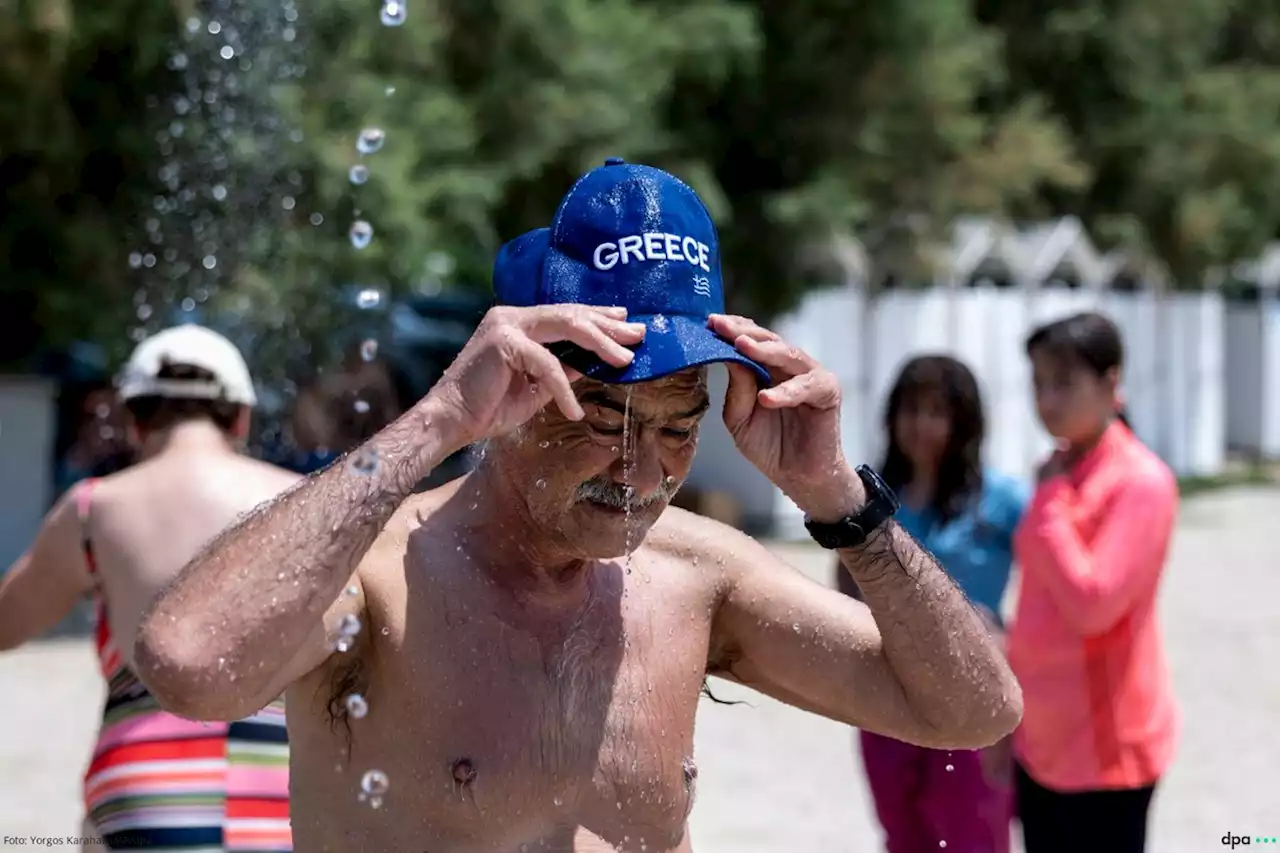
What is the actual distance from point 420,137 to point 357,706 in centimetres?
831

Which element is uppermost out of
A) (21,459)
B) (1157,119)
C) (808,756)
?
(1157,119)

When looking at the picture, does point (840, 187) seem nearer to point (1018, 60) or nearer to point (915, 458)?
point (1018, 60)

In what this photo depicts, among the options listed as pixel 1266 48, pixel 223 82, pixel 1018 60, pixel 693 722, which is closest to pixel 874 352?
pixel 1018 60

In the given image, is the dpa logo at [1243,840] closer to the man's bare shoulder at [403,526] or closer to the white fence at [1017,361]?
the man's bare shoulder at [403,526]

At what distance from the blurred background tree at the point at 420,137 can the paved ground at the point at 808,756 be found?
2518 millimetres

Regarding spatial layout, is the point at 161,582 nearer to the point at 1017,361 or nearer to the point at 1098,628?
the point at 1098,628

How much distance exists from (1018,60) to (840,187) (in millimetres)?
6828

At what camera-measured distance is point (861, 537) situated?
2.12m

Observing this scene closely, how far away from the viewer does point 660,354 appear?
1884 mm

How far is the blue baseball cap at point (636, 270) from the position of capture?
1.89m

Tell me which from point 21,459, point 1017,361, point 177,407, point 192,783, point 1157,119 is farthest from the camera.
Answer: point 1157,119

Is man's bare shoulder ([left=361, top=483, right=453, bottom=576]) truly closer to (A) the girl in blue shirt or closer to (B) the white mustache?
(B) the white mustache

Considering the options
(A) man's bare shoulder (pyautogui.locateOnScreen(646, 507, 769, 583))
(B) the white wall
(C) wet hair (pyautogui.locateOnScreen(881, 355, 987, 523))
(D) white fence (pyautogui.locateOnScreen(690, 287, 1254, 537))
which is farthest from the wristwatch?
(B) the white wall

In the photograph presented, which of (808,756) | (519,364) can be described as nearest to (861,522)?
(519,364)
